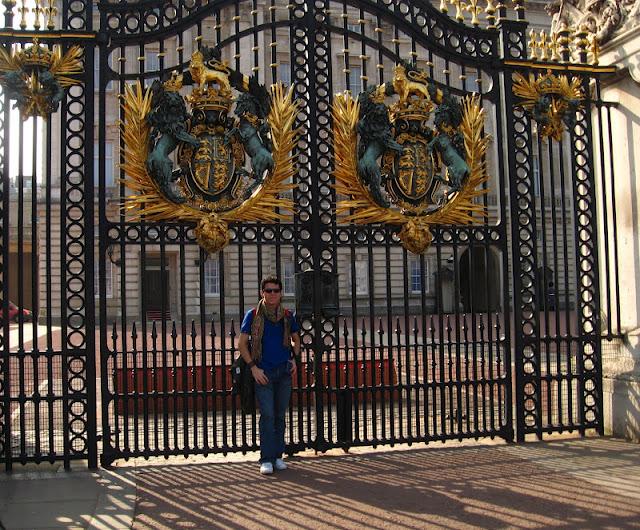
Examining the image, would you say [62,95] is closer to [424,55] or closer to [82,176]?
[82,176]

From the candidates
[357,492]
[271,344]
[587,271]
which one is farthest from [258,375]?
[587,271]

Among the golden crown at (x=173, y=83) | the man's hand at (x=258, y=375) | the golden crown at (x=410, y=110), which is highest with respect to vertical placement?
the golden crown at (x=173, y=83)

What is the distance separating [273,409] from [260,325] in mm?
816

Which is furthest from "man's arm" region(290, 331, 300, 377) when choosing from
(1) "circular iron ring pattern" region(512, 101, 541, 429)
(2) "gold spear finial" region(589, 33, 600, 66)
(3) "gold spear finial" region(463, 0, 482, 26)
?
(2) "gold spear finial" region(589, 33, 600, 66)

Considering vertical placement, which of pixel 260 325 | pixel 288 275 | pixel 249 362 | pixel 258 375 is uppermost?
pixel 288 275

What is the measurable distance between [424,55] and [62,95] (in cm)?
1506

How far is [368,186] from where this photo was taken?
7.43m

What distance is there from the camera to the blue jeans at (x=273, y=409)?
21.8 ft

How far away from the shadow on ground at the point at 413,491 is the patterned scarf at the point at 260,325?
1161mm

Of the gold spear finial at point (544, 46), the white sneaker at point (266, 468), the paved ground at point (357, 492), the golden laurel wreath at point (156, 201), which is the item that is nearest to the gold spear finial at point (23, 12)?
the golden laurel wreath at point (156, 201)

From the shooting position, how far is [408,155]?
298 inches

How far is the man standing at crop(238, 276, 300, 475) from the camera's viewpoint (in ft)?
21.7

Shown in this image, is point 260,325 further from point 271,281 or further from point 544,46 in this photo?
point 544,46

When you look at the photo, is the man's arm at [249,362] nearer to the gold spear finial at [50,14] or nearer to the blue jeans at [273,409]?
the blue jeans at [273,409]
